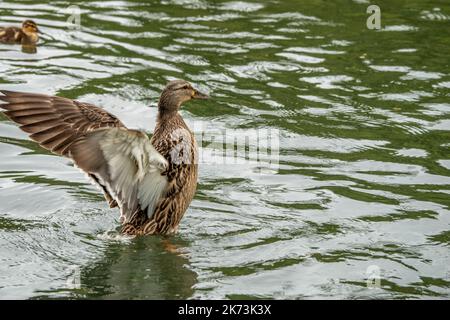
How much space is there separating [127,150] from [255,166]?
2437 mm

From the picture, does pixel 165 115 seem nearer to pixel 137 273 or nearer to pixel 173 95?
pixel 173 95

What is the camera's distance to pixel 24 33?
41.3ft

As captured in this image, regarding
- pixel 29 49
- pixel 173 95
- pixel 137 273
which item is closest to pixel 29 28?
pixel 29 49

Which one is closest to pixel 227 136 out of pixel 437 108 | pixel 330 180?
pixel 330 180

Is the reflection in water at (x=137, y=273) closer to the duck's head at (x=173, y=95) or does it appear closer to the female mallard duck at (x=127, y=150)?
the female mallard duck at (x=127, y=150)

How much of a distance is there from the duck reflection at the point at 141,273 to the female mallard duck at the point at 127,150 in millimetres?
308

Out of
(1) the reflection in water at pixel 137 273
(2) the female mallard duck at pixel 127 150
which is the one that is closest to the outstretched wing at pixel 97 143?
(2) the female mallard duck at pixel 127 150

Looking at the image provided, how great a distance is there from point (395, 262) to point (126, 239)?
224 centimetres

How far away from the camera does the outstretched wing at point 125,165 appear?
7301mm

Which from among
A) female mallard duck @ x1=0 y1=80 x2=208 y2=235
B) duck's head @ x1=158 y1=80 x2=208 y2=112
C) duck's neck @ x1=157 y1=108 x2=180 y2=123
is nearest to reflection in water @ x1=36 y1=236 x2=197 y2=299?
female mallard duck @ x1=0 y1=80 x2=208 y2=235

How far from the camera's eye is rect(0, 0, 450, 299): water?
7.29m

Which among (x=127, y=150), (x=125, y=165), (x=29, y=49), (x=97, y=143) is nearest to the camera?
(x=97, y=143)
